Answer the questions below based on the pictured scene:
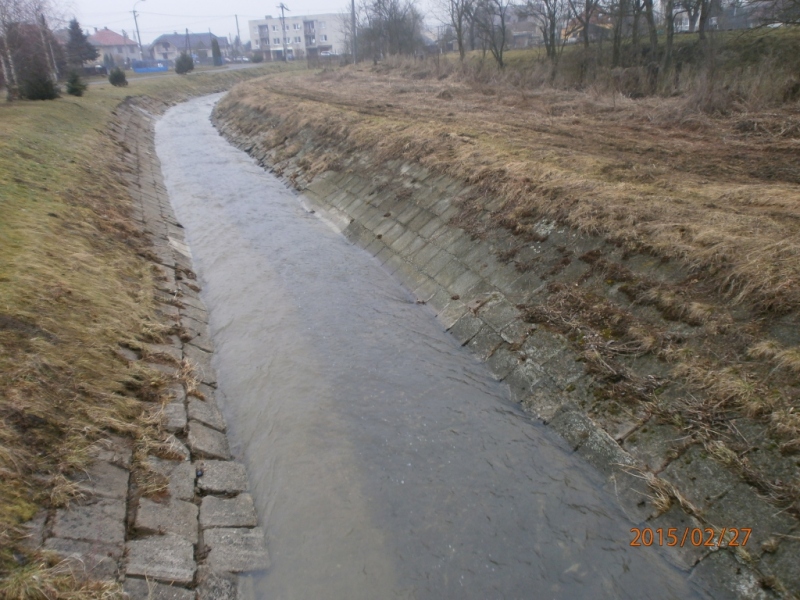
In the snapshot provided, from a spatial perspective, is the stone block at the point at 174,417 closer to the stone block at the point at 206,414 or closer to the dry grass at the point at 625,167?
the stone block at the point at 206,414

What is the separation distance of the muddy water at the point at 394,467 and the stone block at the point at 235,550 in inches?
6.0

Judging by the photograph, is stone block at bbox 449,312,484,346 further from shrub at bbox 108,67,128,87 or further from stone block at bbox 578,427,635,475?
shrub at bbox 108,67,128,87

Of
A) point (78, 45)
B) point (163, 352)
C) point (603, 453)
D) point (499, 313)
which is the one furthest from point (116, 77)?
point (603, 453)

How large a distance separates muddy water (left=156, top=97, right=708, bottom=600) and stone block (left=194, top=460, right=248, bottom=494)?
0.18 meters

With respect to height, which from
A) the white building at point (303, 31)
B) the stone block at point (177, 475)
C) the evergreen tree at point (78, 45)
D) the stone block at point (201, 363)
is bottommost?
the stone block at point (201, 363)

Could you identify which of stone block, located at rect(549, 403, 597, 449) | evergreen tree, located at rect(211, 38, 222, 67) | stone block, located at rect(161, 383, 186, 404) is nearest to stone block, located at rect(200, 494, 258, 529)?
stone block, located at rect(161, 383, 186, 404)

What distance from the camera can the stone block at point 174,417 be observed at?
7.00 metres

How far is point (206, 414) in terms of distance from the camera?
25.4 ft

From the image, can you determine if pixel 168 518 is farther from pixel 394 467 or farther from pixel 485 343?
pixel 485 343

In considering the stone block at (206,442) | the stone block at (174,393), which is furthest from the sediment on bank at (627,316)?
the stone block at (174,393)

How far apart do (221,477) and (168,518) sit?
3.38 ft

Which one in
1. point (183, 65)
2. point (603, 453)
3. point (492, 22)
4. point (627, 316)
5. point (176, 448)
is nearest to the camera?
point (176, 448)

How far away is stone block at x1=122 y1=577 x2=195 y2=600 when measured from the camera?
4758 millimetres

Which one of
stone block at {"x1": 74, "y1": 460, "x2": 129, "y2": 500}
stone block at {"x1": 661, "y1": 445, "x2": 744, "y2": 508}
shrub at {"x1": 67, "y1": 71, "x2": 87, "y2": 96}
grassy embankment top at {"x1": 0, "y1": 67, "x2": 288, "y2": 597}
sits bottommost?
stone block at {"x1": 661, "y1": 445, "x2": 744, "y2": 508}
